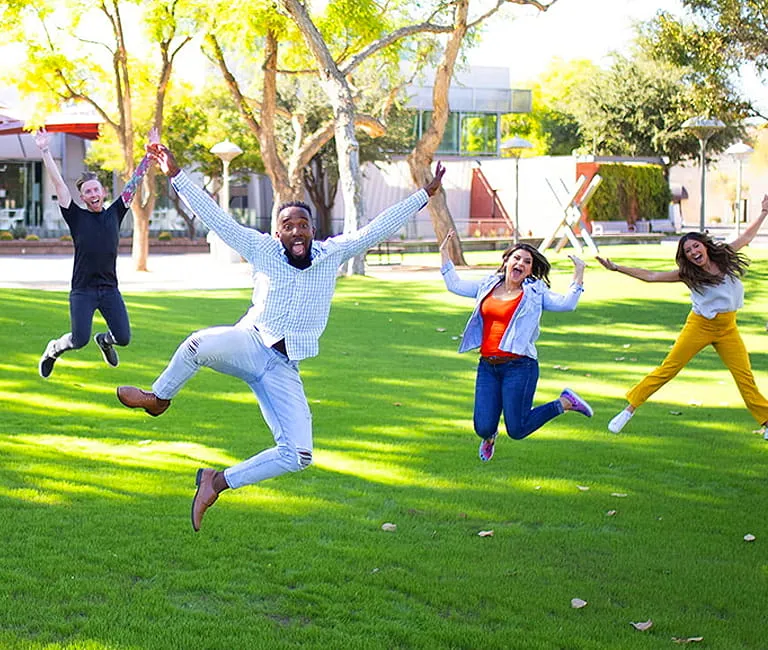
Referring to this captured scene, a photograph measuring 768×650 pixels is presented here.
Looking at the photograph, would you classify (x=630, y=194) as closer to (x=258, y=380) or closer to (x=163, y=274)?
(x=163, y=274)

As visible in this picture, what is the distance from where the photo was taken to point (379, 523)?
28.9 ft

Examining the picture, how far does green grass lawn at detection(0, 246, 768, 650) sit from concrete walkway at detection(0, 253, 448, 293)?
11.8 m

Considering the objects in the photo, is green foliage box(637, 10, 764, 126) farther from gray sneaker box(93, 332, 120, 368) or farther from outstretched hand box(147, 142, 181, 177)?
outstretched hand box(147, 142, 181, 177)

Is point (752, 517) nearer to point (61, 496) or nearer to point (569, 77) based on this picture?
point (61, 496)

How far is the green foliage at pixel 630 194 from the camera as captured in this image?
50344mm

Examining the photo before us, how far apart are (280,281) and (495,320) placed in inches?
78.2

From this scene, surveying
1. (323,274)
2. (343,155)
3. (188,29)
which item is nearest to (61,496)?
(323,274)

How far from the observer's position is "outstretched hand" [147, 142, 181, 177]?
21.4 feet

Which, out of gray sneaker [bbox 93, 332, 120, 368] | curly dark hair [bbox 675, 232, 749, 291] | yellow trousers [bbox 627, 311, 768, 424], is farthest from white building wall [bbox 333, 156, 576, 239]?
curly dark hair [bbox 675, 232, 749, 291]

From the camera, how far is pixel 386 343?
19.5 metres

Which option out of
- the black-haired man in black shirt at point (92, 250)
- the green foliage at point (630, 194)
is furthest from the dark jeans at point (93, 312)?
the green foliage at point (630, 194)

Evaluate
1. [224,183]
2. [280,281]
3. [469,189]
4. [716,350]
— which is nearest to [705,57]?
[224,183]

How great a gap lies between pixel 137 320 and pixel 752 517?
1348 cm

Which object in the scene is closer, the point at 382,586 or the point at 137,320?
the point at 382,586
